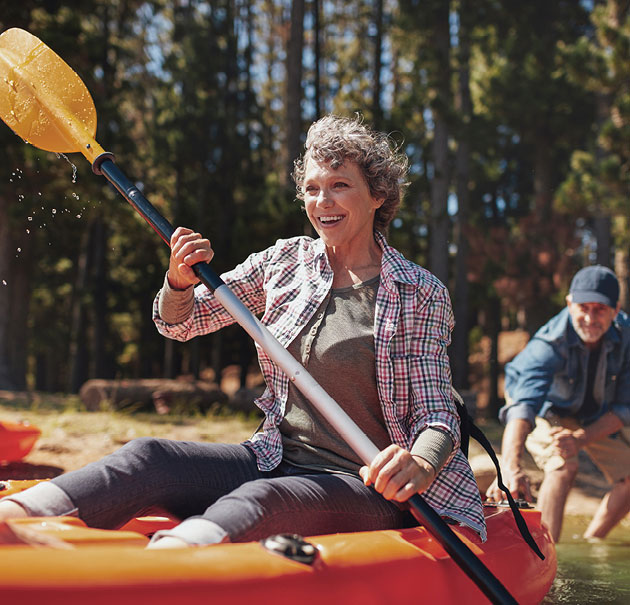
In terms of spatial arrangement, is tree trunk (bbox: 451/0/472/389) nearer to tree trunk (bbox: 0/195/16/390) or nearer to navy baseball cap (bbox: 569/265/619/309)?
tree trunk (bbox: 0/195/16/390)

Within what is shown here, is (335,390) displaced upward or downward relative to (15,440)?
upward

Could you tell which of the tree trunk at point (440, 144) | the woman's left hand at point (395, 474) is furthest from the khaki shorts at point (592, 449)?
the tree trunk at point (440, 144)

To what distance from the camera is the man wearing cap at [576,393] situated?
11.9 feet

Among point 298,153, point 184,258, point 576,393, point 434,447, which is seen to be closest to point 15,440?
point 184,258

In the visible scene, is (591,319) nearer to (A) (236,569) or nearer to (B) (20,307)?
(A) (236,569)

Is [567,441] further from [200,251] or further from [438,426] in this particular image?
[200,251]

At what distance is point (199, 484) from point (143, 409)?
7.21m

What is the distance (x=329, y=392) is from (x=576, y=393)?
214cm

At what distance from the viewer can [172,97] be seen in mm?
14289

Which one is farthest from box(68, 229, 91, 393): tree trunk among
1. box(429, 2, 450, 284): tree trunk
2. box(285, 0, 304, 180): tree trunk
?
box(429, 2, 450, 284): tree trunk

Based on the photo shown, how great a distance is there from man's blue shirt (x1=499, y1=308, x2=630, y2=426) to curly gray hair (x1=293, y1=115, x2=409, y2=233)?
1525 mm

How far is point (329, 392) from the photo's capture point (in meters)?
2.12

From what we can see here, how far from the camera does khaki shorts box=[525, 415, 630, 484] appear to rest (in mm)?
3867

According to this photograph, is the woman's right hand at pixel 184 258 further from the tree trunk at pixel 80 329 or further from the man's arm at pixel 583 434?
the tree trunk at pixel 80 329
